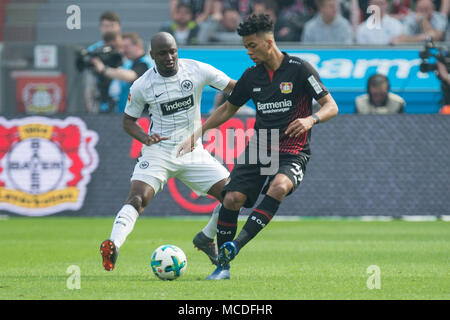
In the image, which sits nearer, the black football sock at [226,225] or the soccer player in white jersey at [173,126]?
the black football sock at [226,225]

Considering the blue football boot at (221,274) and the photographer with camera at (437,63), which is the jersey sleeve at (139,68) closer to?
the photographer with camera at (437,63)

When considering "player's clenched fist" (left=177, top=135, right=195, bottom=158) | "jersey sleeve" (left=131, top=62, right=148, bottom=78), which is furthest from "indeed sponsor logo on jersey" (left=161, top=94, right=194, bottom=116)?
"jersey sleeve" (left=131, top=62, right=148, bottom=78)

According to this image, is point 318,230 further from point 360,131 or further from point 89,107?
point 89,107

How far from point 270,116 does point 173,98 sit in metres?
1.22

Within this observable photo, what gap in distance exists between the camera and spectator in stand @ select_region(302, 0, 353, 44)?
53.2 ft

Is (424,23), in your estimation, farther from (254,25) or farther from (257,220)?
(257,220)

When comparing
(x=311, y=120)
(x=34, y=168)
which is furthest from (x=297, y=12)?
(x=311, y=120)

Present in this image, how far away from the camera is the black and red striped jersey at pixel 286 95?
24.8ft

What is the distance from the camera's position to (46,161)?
14609 mm

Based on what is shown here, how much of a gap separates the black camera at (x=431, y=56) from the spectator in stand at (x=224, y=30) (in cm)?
393

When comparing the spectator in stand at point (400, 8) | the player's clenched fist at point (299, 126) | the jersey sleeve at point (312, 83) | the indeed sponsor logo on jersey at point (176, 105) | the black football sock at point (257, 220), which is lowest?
the black football sock at point (257, 220)

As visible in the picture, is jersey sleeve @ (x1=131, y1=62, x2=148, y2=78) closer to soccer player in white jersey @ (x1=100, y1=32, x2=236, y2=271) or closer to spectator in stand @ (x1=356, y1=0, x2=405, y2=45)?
spectator in stand @ (x1=356, y1=0, x2=405, y2=45)

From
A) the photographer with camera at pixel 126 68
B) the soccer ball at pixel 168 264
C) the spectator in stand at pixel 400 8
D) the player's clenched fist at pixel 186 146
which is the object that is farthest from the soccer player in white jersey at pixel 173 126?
the spectator in stand at pixel 400 8

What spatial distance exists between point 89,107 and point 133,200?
798cm
